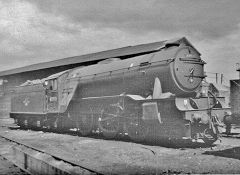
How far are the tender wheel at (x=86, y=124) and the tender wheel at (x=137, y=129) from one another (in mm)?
2477

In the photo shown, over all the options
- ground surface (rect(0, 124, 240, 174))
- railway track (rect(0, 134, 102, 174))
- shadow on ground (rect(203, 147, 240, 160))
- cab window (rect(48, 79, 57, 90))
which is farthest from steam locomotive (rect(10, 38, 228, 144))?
railway track (rect(0, 134, 102, 174))

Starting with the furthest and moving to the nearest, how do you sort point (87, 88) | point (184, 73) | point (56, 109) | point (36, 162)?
point (56, 109), point (87, 88), point (184, 73), point (36, 162)

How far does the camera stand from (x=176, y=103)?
923 centimetres

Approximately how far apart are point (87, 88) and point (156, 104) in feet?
15.6

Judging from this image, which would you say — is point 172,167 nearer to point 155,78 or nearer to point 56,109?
point 155,78

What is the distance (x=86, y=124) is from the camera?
44.0 ft

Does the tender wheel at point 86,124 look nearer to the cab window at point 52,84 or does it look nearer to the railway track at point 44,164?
the cab window at point 52,84

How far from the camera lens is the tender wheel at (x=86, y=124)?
13145mm

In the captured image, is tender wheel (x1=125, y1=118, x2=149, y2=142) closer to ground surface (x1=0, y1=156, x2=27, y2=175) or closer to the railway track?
the railway track

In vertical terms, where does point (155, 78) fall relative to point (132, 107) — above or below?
above

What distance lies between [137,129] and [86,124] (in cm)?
347

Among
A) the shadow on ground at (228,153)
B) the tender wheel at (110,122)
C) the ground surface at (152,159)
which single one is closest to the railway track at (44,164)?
the ground surface at (152,159)

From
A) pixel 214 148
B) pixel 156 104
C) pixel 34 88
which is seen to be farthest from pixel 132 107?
pixel 34 88

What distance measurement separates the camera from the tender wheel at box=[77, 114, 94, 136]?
13.1 meters
